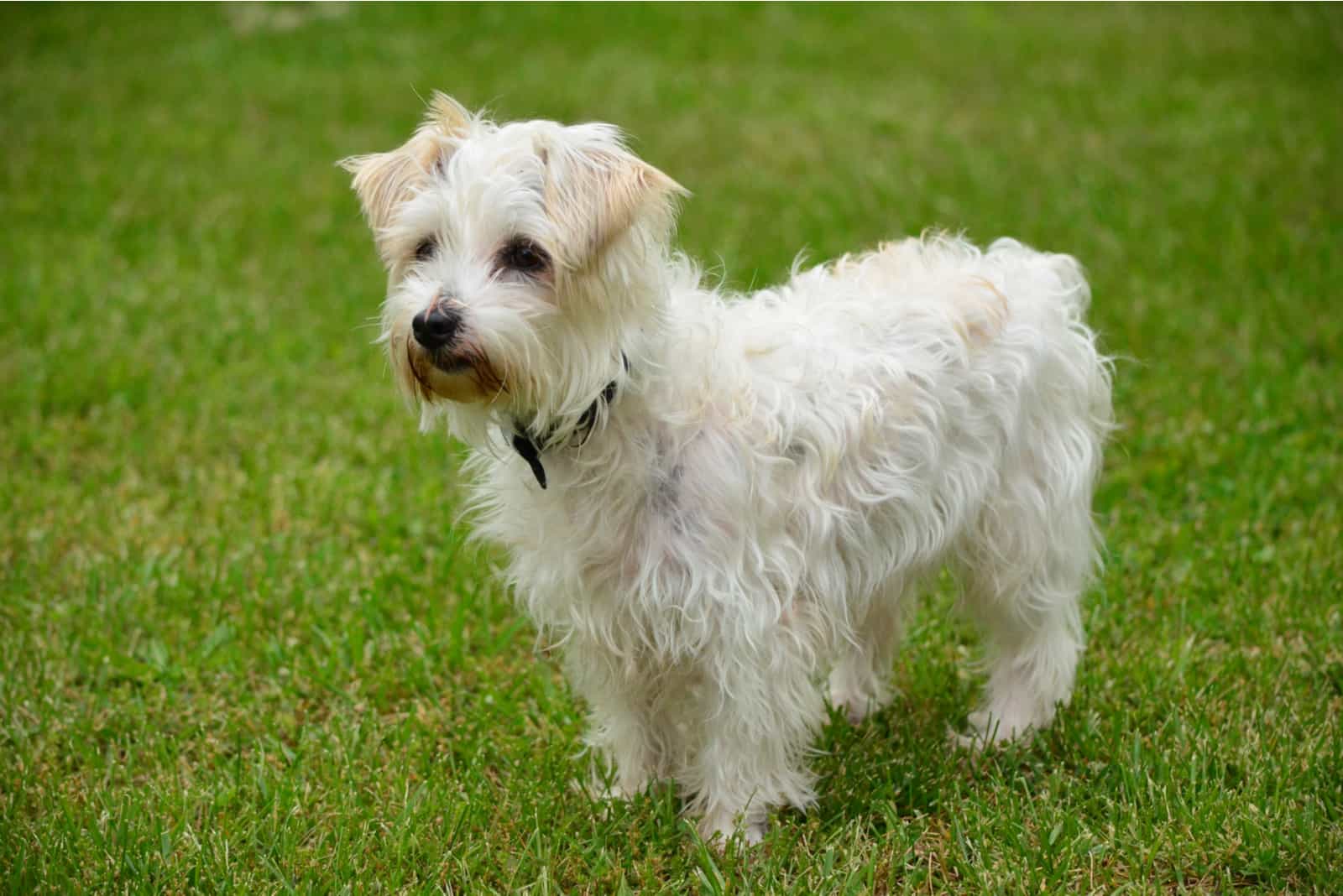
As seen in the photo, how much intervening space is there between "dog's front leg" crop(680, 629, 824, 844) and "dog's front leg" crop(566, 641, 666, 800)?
7.5 inches

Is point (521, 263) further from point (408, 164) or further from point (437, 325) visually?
point (408, 164)

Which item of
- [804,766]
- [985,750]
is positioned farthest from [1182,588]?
Answer: [804,766]

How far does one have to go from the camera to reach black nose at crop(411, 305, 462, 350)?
2951 mm

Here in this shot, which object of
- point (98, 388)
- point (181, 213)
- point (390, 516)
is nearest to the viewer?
point (390, 516)

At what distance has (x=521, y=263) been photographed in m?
3.07

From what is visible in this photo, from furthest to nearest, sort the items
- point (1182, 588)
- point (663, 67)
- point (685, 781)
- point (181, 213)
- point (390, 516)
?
point (663, 67)
point (181, 213)
point (390, 516)
point (1182, 588)
point (685, 781)

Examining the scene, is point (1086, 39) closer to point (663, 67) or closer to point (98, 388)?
point (663, 67)

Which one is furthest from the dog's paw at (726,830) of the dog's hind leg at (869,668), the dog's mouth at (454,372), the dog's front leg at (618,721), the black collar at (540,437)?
the dog's mouth at (454,372)

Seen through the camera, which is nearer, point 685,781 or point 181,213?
point 685,781

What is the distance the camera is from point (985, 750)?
3.90 m

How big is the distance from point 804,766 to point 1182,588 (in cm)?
187

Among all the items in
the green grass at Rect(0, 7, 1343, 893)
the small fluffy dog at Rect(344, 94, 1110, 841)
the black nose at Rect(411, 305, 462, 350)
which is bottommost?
the green grass at Rect(0, 7, 1343, 893)

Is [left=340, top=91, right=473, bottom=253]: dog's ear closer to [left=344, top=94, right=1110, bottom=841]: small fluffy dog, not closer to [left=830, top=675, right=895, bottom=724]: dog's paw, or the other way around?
[left=344, top=94, right=1110, bottom=841]: small fluffy dog

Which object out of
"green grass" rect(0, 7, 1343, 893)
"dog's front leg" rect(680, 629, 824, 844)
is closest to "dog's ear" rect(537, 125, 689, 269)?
"dog's front leg" rect(680, 629, 824, 844)
